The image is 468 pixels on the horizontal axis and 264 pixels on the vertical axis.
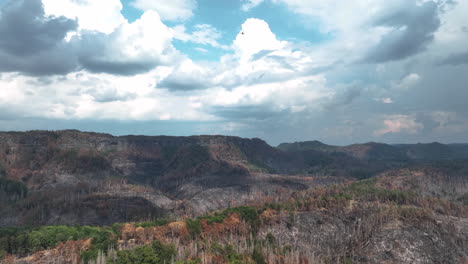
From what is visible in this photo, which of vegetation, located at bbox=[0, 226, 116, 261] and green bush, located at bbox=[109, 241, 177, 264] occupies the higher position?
green bush, located at bbox=[109, 241, 177, 264]

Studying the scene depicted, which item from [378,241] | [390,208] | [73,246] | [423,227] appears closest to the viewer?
[73,246]

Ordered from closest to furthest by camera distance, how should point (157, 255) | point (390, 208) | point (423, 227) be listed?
point (157, 255) < point (423, 227) < point (390, 208)

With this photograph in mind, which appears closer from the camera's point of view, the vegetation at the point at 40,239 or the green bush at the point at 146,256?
the green bush at the point at 146,256

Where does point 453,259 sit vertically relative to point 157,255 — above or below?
below

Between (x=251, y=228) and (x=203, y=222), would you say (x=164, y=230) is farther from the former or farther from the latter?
(x=251, y=228)

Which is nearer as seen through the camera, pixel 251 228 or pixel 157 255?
pixel 157 255

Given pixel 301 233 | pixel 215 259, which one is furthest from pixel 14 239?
pixel 301 233

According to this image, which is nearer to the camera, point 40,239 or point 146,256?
point 146,256

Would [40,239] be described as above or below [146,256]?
below

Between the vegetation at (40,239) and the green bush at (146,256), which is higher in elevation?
the green bush at (146,256)
